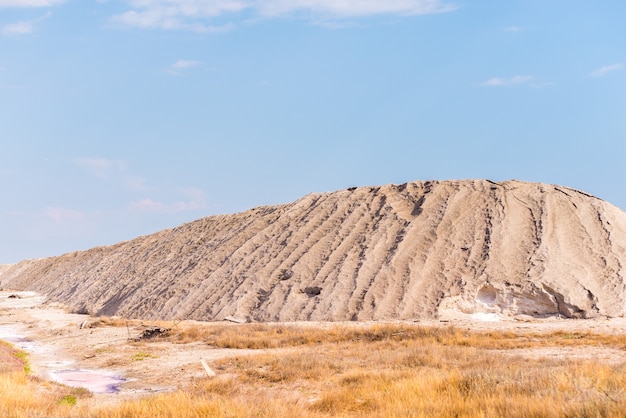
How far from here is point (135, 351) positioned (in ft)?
76.8

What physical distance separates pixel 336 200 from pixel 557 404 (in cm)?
3464

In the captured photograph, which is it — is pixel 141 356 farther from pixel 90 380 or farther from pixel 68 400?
pixel 68 400

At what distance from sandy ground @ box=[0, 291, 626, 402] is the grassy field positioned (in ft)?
2.86

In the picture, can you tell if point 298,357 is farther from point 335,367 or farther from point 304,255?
point 304,255

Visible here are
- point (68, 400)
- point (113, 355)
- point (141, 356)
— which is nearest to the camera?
point (68, 400)

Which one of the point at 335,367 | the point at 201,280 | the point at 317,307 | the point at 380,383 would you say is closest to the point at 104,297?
the point at 201,280

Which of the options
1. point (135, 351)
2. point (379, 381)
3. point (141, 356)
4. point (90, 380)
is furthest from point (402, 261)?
point (379, 381)

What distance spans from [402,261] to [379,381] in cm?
1997

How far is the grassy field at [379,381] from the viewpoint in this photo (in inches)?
400

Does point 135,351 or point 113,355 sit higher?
point 113,355

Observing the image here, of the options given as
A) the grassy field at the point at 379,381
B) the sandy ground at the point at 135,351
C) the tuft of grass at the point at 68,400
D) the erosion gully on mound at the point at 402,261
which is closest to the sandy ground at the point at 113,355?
the sandy ground at the point at 135,351

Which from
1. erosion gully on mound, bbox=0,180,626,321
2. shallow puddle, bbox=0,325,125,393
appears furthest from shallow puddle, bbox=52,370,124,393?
erosion gully on mound, bbox=0,180,626,321

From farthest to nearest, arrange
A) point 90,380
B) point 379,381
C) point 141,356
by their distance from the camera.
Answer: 1. point 141,356
2. point 90,380
3. point 379,381

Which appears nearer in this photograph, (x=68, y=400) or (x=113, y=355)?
(x=68, y=400)
